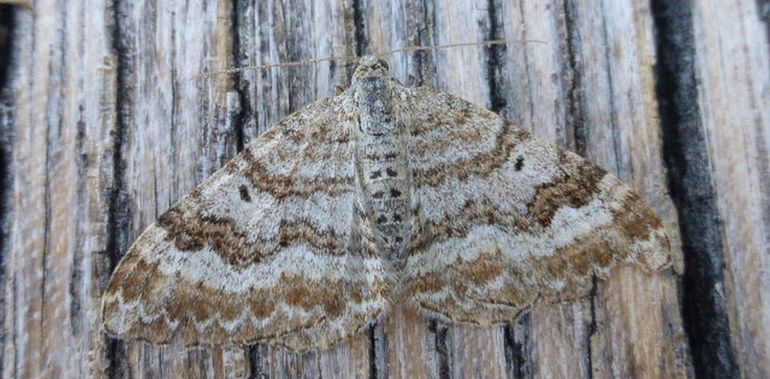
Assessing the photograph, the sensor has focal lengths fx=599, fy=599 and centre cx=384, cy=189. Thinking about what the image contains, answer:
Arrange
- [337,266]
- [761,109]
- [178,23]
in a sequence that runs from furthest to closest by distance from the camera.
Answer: [178,23] → [761,109] → [337,266]

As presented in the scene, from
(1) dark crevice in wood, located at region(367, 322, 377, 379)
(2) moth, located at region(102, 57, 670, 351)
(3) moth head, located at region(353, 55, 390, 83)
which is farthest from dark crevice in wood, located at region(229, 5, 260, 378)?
(1) dark crevice in wood, located at region(367, 322, 377, 379)

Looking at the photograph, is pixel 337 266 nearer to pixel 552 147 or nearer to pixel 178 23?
pixel 552 147

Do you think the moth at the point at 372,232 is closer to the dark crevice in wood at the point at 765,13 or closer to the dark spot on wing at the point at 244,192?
the dark spot on wing at the point at 244,192

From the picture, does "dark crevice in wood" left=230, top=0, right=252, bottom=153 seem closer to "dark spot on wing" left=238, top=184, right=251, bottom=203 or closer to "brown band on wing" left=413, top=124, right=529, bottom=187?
"dark spot on wing" left=238, top=184, right=251, bottom=203

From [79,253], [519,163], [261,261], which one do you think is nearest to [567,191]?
[519,163]

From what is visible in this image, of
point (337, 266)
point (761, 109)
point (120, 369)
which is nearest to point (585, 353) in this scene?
point (337, 266)

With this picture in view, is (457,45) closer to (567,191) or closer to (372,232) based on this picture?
(567,191)
